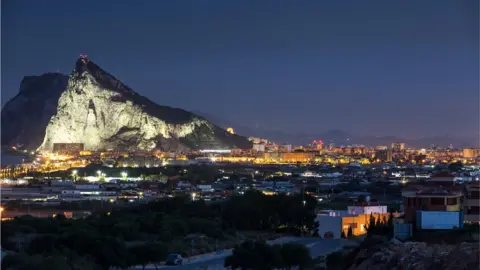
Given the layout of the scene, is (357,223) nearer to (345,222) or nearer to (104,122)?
(345,222)

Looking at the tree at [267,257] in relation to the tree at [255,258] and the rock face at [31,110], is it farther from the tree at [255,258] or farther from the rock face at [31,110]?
the rock face at [31,110]

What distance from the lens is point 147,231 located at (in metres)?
30.5

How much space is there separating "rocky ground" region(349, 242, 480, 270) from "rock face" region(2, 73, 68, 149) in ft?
415

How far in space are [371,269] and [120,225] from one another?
16487mm

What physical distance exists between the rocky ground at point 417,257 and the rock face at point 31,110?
127 metres

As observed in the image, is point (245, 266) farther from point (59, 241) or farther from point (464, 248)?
point (464, 248)

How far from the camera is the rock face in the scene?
144 metres

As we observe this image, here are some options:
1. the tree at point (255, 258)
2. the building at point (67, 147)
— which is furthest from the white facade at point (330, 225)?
the building at point (67, 147)

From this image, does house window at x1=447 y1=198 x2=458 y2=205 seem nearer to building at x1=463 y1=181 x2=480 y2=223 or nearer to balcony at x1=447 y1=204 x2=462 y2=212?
balcony at x1=447 y1=204 x2=462 y2=212

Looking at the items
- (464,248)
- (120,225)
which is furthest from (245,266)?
(464,248)

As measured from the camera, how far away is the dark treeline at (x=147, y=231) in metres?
22.4

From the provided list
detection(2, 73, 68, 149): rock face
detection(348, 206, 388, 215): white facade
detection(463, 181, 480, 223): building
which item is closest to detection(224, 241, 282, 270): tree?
detection(463, 181, 480, 223): building

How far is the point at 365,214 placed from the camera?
33156mm

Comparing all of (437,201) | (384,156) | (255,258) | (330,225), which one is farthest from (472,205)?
(384,156)
